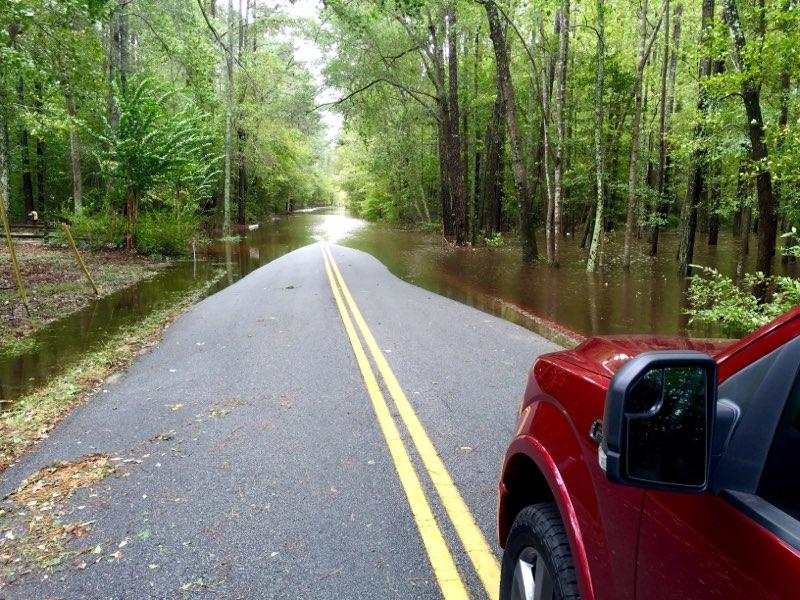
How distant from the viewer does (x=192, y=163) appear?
21.3 m

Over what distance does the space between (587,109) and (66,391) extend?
2506 cm

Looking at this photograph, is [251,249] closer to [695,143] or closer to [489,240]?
[489,240]

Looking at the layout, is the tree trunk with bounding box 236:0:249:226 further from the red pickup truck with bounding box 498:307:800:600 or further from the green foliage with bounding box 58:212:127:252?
the red pickup truck with bounding box 498:307:800:600

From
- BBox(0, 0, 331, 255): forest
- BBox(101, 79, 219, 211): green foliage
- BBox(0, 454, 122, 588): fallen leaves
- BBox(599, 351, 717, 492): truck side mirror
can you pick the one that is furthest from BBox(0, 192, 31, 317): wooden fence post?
BBox(599, 351, 717, 492): truck side mirror

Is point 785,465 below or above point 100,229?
below

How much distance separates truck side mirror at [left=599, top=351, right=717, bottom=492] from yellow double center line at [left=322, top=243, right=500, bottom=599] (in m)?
2.01

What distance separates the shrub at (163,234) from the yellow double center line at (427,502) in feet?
53.3

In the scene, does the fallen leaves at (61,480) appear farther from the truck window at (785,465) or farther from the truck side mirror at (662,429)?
the truck window at (785,465)

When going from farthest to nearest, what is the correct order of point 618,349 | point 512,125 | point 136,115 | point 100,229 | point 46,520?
point 100,229 < point 512,125 < point 136,115 < point 46,520 < point 618,349

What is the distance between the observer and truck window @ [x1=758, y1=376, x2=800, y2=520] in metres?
1.38

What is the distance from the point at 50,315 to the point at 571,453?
11711mm

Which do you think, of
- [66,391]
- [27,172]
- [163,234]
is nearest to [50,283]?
[163,234]

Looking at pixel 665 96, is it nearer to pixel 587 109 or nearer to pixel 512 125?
pixel 587 109

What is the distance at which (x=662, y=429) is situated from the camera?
1.34m
